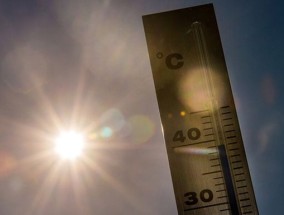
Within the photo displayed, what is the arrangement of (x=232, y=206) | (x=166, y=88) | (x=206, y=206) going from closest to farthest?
(x=232, y=206) < (x=206, y=206) < (x=166, y=88)

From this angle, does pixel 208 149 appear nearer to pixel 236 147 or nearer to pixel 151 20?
pixel 236 147

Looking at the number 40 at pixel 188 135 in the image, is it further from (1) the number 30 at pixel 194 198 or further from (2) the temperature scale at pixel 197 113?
(1) the number 30 at pixel 194 198

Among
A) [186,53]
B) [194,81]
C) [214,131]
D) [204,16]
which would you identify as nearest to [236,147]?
[214,131]

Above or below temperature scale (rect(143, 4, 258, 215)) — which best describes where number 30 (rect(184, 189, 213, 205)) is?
below

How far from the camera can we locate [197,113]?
2.33 meters

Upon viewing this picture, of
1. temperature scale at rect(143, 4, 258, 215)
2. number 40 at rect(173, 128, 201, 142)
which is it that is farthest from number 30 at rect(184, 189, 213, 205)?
number 40 at rect(173, 128, 201, 142)

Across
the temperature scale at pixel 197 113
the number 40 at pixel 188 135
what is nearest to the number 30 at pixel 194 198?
the temperature scale at pixel 197 113

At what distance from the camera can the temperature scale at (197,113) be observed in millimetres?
2223

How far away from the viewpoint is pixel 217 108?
2232 millimetres

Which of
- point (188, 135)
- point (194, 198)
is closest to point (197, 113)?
point (188, 135)

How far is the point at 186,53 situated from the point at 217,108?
451 millimetres

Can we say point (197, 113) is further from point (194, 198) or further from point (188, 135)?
point (194, 198)

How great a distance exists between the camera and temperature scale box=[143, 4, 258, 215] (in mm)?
2223

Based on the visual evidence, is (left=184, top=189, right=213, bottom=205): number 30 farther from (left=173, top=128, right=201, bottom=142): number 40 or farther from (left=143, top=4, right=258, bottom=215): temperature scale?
(left=173, top=128, right=201, bottom=142): number 40
